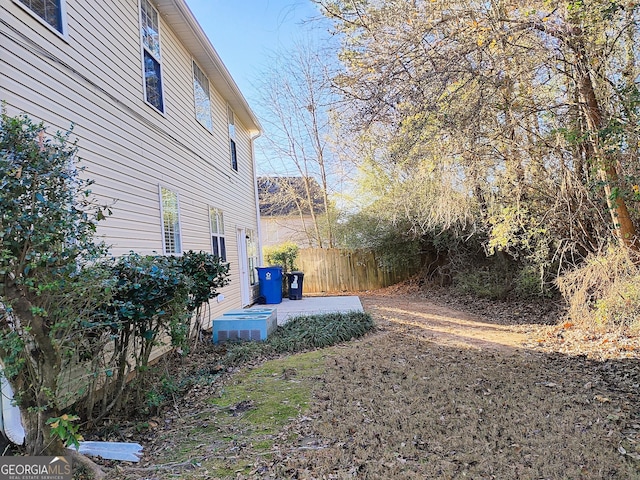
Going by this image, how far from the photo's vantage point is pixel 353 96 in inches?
223

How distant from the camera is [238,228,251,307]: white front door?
962 centimetres

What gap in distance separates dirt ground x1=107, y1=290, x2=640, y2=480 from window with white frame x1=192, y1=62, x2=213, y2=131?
17.5 feet

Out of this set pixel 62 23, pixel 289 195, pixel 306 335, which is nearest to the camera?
pixel 62 23

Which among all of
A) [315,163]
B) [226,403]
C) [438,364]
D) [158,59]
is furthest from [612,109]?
[315,163]

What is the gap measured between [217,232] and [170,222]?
225cm

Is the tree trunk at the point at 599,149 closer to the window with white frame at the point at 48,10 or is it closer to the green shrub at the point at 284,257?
the window with white frame at the point at 48,10

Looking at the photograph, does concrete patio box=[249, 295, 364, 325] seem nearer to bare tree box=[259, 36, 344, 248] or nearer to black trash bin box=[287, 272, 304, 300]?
black trash bin box=[287, 272, 304, 300]

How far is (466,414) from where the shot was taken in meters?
3.37

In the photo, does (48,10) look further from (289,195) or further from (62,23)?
(289,195)

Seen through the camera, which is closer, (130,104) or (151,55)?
(130,104)

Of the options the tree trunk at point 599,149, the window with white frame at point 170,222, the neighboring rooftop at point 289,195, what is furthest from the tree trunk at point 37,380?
the neighboring rooftop at point 289,195

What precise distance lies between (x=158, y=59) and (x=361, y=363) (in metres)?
5.48

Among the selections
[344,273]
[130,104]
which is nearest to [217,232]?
[130,104]

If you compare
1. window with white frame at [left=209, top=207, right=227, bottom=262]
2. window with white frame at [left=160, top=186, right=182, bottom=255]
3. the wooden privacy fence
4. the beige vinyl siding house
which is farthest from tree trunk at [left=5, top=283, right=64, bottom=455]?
the wooden privacy fence
